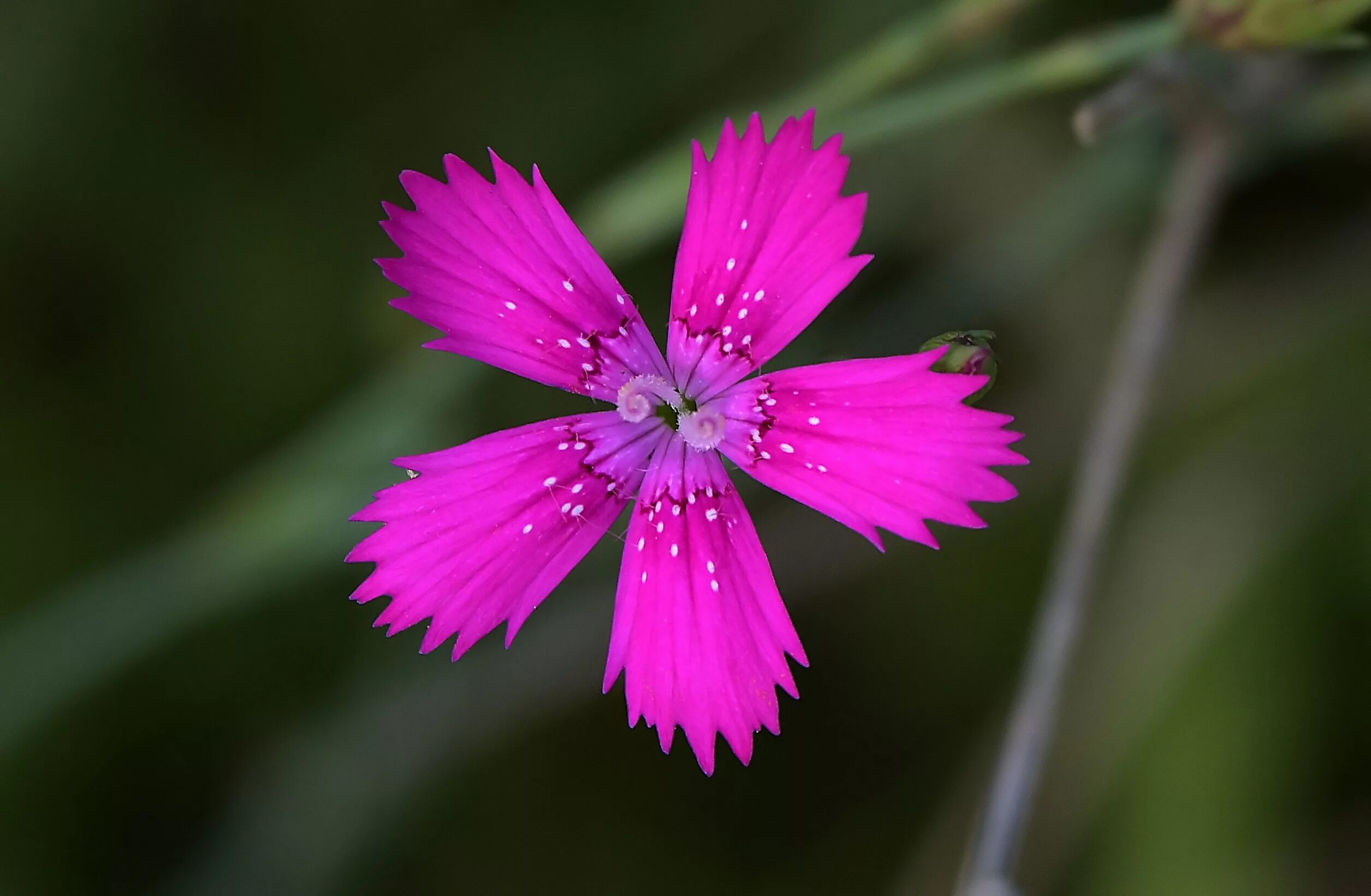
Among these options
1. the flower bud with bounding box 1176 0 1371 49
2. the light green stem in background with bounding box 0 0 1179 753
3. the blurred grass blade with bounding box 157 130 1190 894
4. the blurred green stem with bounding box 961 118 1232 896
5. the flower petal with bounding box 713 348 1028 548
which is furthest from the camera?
the blurred grass blade with bounding box 157 130 1190 894

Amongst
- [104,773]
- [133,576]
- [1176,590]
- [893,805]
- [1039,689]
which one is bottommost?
[104,773]

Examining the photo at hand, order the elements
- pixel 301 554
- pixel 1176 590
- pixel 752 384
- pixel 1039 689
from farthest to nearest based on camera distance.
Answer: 1. pixel 1176 590
2. pixel 301 554
3. pixel 1039 689
4. pixel 752 384

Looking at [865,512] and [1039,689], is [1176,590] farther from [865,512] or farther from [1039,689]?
[865,512]

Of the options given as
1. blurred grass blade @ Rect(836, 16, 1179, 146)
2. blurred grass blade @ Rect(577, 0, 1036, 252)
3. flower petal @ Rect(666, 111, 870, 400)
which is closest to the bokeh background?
blurred grass blade @ Rect(577, 0, 1036, 252)

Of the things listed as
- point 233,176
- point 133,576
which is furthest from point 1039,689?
point 233,176

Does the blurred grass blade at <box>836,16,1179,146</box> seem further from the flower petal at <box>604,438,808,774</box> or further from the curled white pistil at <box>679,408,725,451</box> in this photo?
the flower petal at <box>604,438,808,774</box>

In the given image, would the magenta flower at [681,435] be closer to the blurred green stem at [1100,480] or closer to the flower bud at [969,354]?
the flower bud at [969,354]

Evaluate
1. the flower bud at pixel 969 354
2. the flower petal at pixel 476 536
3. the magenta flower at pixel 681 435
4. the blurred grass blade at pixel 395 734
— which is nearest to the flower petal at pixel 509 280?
the magenta flower at pixel 681 435
